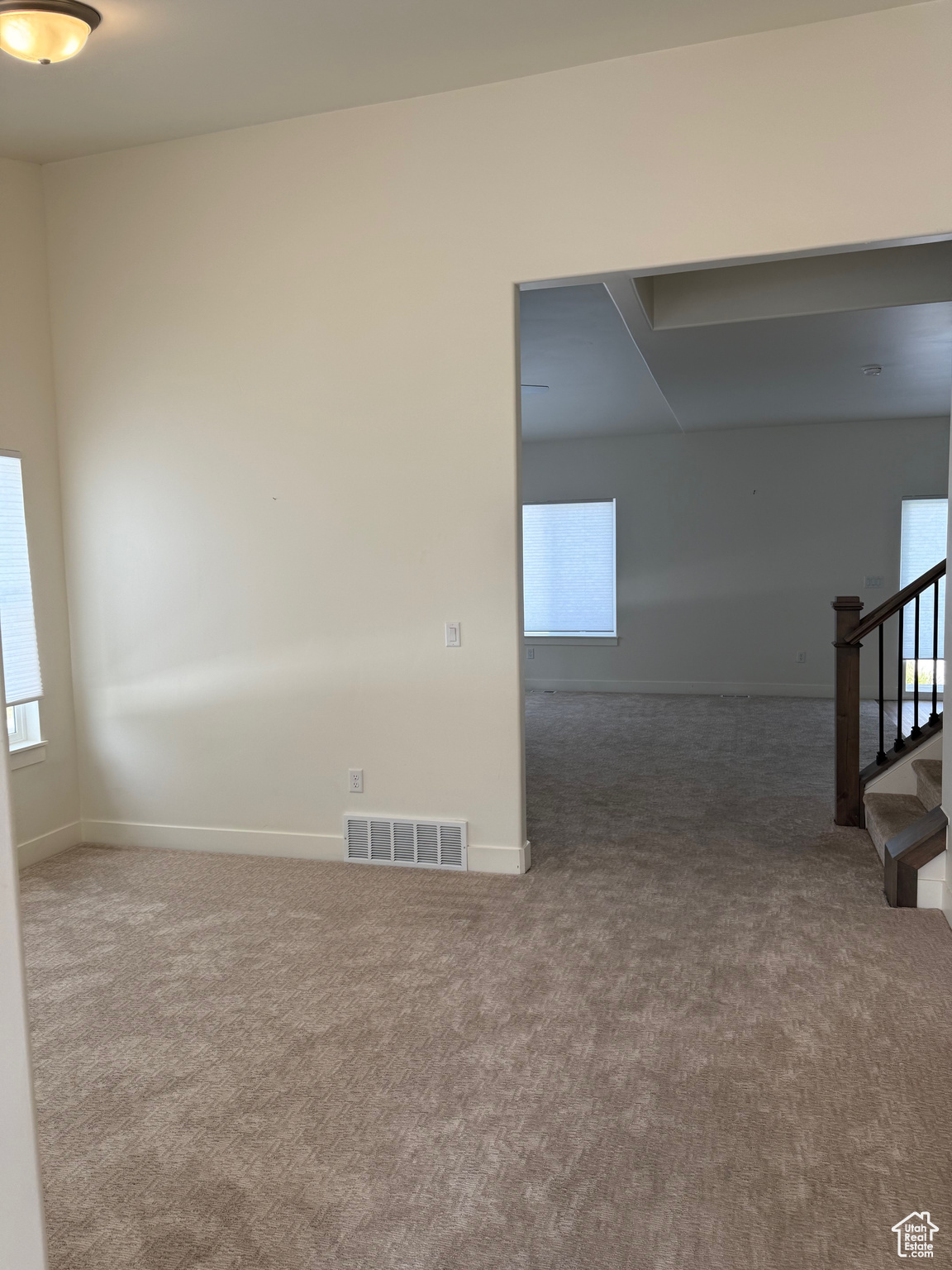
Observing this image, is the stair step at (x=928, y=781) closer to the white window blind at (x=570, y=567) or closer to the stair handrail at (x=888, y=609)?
the stair handrail at (x=888, y=609)

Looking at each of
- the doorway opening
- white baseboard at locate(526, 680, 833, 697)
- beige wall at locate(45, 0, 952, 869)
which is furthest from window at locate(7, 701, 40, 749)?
white baseboard at locate(526, 680, 833, 697)

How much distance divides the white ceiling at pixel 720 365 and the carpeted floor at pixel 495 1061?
8.84ft

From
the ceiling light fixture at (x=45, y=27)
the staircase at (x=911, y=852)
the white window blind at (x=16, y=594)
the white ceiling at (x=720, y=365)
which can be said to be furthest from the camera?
the white ceiling at (x=720, y=365)

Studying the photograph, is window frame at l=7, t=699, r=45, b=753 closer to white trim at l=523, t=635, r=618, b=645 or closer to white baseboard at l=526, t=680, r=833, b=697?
white baseboard at l=526, t=680, r=833, b=697

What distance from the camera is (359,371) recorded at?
4.08m

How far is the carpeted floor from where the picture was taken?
6.39ft

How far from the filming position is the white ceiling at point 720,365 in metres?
4.96

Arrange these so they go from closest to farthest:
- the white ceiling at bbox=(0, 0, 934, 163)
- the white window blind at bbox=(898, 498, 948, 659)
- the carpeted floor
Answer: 1. the carpeted floor
2. the white ceiling at bbox=(0, 0, 934, 163)
3. the white window blind at bbox=(898, 498, 948, 659)

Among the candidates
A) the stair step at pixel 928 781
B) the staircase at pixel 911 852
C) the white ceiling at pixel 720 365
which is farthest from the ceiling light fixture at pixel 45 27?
the stair step at pixel 928 781

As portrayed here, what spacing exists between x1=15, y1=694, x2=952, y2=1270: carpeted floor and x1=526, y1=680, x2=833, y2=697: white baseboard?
530 cm

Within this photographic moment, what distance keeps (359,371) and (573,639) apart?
6469 mm

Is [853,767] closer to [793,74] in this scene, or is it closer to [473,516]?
[473,516]

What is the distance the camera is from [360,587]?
164 inches

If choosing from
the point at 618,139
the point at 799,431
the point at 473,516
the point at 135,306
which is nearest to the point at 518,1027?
the point at 473,516
